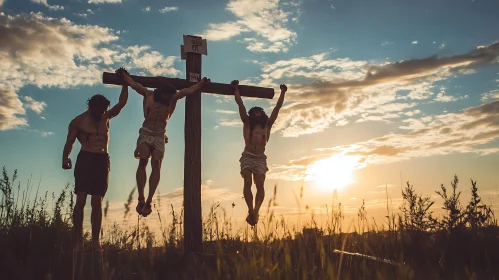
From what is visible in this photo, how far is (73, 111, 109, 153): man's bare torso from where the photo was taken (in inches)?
278

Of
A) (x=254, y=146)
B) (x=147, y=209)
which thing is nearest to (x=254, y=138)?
(x=254, y=146)

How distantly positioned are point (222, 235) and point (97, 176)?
2373mm

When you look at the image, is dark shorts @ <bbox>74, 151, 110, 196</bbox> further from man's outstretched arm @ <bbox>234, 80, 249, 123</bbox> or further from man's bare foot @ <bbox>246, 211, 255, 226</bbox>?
man's outstretched arm @ <bbox>234, 80, 249, 123</bbox>

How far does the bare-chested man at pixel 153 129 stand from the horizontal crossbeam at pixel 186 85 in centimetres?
15

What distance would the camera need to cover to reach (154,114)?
24.2 ft

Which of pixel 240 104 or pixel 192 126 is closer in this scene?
pixel 192 126

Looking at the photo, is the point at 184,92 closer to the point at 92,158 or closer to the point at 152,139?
the point at 152,139

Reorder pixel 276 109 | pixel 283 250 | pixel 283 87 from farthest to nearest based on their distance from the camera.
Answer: pixel 283 87
pixel 276 109
pixel 283 250

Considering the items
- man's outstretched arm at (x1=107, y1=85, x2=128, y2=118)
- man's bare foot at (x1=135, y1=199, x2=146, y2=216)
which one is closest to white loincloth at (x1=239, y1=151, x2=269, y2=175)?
man's bare foot at (x1=135, y1=199, x2=146, y2=216)

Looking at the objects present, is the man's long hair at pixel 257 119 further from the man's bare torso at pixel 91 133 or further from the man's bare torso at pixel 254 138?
the man's bare torso at pixel 91 133

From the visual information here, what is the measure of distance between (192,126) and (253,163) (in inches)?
53.6

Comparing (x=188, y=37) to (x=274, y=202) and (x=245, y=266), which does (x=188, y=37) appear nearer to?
(x=274, y=202)

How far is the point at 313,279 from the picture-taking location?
4090mm

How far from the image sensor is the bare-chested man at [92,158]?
6.88 metres
